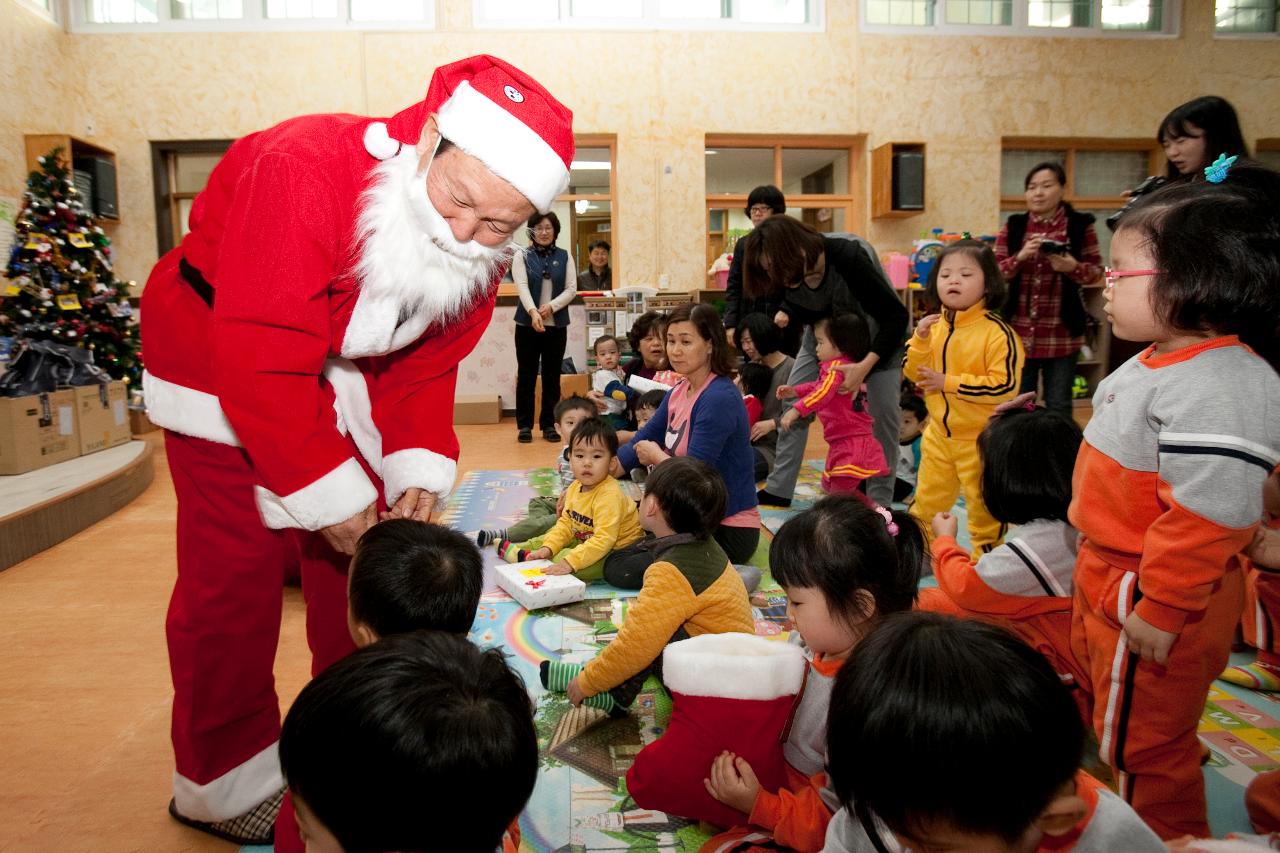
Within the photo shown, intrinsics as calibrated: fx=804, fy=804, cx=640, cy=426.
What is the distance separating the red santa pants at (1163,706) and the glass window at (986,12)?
7.28 m

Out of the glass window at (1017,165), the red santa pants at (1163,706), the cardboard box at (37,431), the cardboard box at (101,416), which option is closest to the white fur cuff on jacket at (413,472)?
the red santa pants at (1163,706)

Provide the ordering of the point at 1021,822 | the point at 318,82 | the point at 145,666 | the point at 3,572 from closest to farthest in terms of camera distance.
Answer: the point at 1021,822 → the point at 145,666 → the point at 3,572 → the point at 318,82

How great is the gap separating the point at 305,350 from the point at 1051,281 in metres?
2.90

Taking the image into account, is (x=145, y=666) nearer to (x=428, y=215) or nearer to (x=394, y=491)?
(x=394, y=491)

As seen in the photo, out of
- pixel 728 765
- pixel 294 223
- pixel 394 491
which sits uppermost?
pixel 294 223

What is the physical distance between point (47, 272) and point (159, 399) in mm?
4858

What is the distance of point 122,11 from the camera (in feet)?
21.5

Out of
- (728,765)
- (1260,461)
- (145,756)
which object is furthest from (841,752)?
(145,756)

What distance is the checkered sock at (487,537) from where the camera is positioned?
2953mm

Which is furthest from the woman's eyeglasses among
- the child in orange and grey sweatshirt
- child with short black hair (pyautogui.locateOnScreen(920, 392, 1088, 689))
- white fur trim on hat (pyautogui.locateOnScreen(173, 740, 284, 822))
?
white fur trim on hat (pyautogui.locateOnScreen(173, 740, 284, 822))

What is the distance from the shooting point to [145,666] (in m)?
2.03

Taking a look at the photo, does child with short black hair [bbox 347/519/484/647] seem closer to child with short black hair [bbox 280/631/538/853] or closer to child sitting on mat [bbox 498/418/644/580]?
child with short black hair [bbox 280/631/538/853]

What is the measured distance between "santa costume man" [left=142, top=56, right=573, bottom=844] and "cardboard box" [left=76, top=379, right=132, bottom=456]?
3363 mm

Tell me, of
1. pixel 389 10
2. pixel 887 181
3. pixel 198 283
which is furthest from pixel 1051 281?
pixel 389 10
